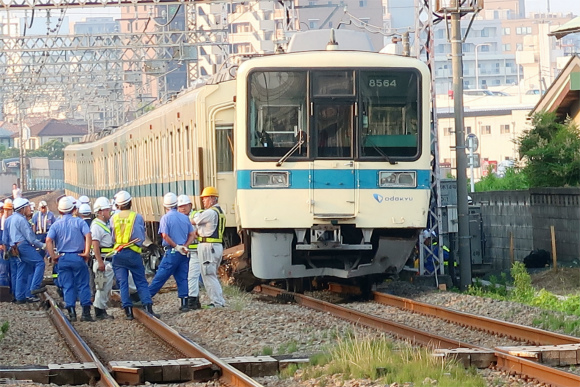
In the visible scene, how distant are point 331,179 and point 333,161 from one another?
23 cm

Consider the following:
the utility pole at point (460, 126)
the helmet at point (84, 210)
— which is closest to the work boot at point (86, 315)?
the helmet at point (84, 210)

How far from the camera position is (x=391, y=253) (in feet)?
49.3

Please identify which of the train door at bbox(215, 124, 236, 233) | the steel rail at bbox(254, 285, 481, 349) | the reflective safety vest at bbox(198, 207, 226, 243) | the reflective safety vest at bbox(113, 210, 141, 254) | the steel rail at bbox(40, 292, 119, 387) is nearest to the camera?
the steel rail at bbox(40, 292, 119, 387)

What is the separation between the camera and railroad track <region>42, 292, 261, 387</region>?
28.7 ft

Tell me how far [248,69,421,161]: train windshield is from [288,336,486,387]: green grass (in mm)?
5164

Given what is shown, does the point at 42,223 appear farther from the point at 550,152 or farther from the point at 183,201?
the point at 550,152

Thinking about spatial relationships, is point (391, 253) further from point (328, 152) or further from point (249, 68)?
point (249, 68)

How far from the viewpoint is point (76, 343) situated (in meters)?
11.4

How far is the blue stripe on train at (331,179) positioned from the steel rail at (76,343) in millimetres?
2849

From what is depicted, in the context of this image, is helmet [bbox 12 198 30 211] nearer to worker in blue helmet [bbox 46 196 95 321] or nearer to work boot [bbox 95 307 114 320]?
worker in blue helmet [bbox 46 196 95 321]

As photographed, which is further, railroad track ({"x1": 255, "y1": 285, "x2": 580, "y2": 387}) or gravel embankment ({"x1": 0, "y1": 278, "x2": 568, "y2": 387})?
gravel embankment ({"x1": 0, "y1": 278, "x2": 568, "y2": 387})

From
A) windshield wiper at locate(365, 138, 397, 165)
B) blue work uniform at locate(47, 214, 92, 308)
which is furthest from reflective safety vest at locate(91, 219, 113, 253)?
windshield wiper at locate(365, 138, 397, 165)

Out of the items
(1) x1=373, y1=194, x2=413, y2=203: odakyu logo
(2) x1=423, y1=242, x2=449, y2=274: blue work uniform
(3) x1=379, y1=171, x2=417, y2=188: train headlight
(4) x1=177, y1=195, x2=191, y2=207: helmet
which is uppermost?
(3) x1=379, y1=171, x2=417, y2=188: train headlight

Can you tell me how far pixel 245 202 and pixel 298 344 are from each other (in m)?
3.84
